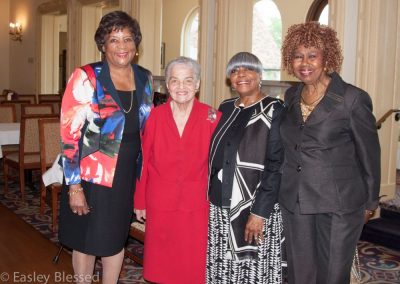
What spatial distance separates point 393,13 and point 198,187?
3237 mm

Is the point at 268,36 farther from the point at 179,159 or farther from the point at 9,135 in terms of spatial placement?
the point at 179,159

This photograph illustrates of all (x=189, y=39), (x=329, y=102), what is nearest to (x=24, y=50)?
(x=189, y=39)

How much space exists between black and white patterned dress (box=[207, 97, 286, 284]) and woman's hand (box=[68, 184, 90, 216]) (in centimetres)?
64

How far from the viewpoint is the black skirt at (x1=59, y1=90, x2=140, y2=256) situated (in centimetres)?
244

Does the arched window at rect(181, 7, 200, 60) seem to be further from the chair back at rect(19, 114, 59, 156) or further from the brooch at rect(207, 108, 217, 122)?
the brooch at rect(207, 108, 217, 122)

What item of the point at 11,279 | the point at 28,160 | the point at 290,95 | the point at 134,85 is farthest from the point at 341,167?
the point at 28,160

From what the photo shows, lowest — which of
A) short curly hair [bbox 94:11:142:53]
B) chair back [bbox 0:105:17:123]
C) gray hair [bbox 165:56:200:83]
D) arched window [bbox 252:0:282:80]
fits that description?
chair back [bbox 0:105:17:123]

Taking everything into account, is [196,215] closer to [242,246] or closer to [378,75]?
[242,246]

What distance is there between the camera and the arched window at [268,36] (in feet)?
31.8

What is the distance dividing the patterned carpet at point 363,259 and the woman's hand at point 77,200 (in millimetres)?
1221

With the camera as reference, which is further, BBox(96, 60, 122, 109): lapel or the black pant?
BBox(96, 60, 122, 109): lapel

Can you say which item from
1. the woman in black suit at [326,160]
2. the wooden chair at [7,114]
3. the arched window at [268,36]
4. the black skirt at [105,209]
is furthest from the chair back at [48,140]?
the arched window at [268,36]

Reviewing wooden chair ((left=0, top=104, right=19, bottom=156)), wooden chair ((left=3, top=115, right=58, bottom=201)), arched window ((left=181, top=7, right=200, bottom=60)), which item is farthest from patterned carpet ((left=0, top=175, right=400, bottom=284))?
arched window ((left=181, top=7, right=200, bottom=60))

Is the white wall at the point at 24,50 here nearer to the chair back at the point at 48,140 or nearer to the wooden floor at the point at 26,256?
the chair back at the point at 48,140
